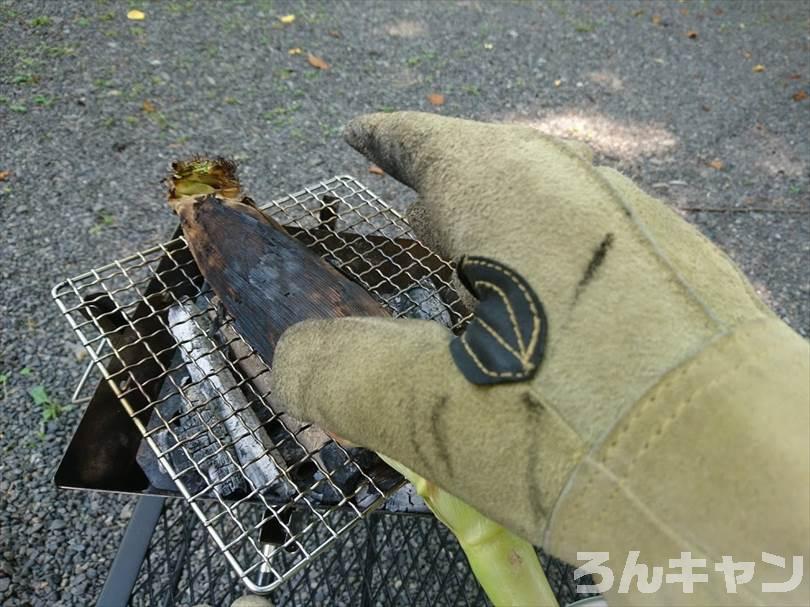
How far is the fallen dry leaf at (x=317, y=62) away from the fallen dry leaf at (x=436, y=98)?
2.12 feet

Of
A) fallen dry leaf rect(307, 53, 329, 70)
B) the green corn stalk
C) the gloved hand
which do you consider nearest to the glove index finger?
the gloved hand

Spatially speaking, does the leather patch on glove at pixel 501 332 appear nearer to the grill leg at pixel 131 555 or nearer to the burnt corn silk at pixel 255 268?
the burnt corn silk at pixel 255 268

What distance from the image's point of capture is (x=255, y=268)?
1483 mm

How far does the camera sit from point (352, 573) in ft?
6.32

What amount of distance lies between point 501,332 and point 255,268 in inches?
33.0

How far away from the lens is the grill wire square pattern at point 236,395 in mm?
1246

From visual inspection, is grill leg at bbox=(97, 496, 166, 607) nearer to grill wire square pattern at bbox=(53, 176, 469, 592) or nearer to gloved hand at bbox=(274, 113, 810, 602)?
grill wire square pattern at bbox=(53, 176, 469, 592)

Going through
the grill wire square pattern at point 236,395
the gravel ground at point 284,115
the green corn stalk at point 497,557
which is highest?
the green corn stalk at point 497,557

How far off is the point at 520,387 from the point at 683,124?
346 centimetres

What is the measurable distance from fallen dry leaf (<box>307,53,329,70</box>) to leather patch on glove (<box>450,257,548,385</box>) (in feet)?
10.8

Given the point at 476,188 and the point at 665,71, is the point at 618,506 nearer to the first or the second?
the point at 476,188

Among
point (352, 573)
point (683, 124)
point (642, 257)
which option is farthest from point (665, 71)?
point (642, 257)

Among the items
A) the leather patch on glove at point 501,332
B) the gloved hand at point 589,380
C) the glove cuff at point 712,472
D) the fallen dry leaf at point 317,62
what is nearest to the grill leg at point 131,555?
the gloved hand at point 589,380

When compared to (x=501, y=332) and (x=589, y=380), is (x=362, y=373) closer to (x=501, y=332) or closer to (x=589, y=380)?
(x=501, y=332)
